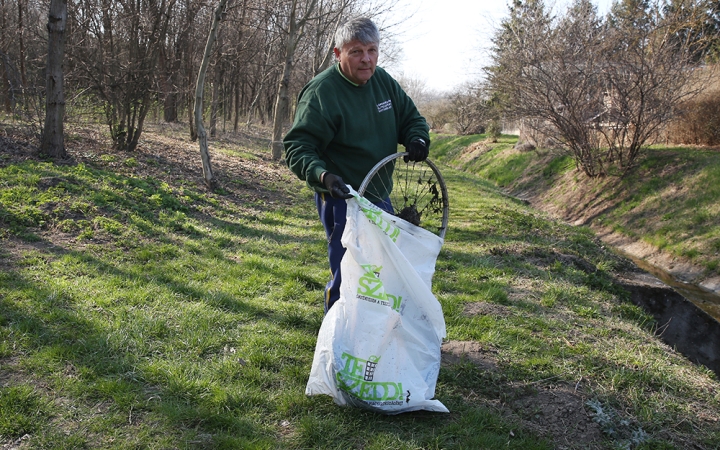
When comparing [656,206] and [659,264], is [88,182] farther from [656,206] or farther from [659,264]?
[656,206]

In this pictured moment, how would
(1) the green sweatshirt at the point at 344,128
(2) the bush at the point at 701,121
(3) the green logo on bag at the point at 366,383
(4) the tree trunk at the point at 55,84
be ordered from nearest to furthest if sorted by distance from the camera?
(3) the green logo on bag at the point at 366,383, (1) the green sweatshirt at the point at 344,128, (4) the tree trunk at the point at 55,84, (2) the bush at the point at 701,121

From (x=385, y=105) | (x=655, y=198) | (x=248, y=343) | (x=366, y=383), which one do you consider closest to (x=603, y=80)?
(x=655, y=198)

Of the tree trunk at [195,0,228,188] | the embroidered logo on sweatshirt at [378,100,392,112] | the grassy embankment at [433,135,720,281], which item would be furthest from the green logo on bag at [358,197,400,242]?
the grassy embankment at [433,135,720,281]

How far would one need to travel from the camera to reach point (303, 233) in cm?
724

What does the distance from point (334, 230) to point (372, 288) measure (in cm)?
49

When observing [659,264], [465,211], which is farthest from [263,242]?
[659,264]

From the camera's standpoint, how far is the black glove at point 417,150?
3.16 metres

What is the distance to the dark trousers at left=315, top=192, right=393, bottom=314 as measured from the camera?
3.10 metres

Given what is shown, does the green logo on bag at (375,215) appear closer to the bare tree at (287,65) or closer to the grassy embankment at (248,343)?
the grassy embankment at (248,343)

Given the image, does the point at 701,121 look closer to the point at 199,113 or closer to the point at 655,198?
the point at 655,198

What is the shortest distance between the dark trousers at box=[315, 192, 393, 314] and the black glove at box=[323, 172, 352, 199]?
1.03 ft

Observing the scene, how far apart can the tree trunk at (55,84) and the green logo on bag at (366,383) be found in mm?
7279

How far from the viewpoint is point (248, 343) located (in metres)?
3.63

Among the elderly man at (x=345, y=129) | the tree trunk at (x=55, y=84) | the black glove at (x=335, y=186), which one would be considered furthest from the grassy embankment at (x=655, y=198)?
the tree trunk at (x=55, y=84)
